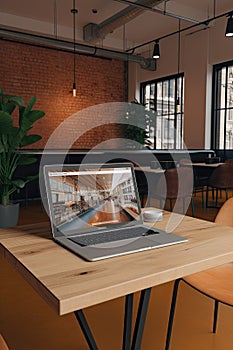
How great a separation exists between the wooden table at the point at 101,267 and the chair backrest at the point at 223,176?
13.0 ft

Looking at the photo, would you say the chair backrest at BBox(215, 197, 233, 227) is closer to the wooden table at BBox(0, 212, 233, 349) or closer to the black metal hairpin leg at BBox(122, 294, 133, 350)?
the wooden table at BBox(0, 212, 233, 349)

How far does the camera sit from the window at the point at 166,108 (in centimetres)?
864

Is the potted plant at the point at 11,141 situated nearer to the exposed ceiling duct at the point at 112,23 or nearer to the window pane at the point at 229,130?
→ the exposed ceiling duct at the point at 112,23

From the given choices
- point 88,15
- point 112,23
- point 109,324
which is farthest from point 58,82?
point 109,324

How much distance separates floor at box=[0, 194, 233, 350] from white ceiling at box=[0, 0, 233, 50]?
5885 millimetres

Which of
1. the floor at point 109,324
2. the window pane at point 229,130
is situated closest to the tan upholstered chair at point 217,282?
the floor at point 109,324

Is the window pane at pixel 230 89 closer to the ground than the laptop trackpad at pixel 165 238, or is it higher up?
higher up

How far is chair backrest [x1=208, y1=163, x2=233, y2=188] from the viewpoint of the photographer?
5.11 metres

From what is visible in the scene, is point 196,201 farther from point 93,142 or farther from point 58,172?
point 58,172

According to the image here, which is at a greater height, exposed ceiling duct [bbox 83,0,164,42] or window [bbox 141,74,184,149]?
exposed ceiling duct [bbox 83,0,164,42]

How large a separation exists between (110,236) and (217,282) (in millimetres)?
654

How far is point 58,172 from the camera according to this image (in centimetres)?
125

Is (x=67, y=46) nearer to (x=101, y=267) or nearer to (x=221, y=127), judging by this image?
(x=221, y=127)

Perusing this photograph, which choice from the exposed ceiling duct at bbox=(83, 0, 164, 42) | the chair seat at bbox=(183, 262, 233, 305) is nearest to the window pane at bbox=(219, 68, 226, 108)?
the exposed ceiling duct at bbox=(83, 0, 164, 42)
